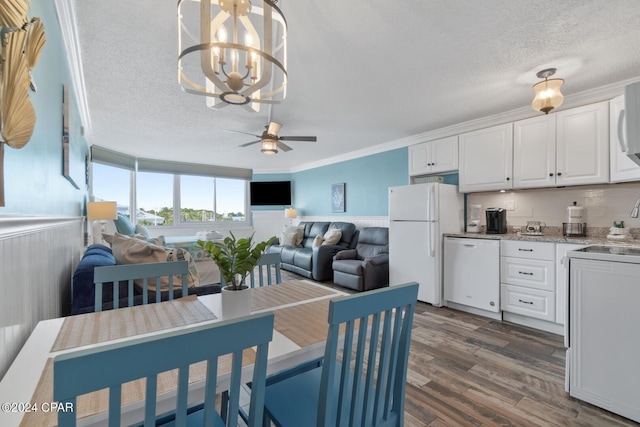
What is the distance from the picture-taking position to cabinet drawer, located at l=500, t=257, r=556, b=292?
277 cm

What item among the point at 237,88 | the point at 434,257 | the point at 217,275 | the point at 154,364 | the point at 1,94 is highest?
the point at 237,88

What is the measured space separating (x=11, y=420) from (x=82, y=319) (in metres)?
0.70

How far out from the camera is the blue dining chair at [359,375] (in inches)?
34.1

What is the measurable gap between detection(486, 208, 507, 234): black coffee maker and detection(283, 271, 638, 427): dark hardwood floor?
3.52ft

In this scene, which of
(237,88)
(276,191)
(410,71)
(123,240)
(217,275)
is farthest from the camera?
(276,191)

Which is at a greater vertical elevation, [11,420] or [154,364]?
[154,364]

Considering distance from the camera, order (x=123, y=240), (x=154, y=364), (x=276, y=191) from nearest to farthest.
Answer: (x=154, y=364)
(x=123, y=240)
(x=276, y=191)

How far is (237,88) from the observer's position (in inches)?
57.9

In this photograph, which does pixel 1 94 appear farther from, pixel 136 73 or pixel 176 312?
pixel 136 73

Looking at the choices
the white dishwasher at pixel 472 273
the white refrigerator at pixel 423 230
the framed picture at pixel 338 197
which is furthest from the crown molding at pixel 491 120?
the white dishwasher at pixel 472 273

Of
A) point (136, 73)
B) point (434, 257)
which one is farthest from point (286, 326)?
point (434, 257)

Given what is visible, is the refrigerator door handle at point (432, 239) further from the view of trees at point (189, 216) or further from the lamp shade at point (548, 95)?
the view of trees at point (189, 216)

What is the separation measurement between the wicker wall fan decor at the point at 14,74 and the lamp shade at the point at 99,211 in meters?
3.01

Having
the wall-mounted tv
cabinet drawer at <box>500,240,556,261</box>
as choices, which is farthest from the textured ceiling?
the wall-mounted tv
